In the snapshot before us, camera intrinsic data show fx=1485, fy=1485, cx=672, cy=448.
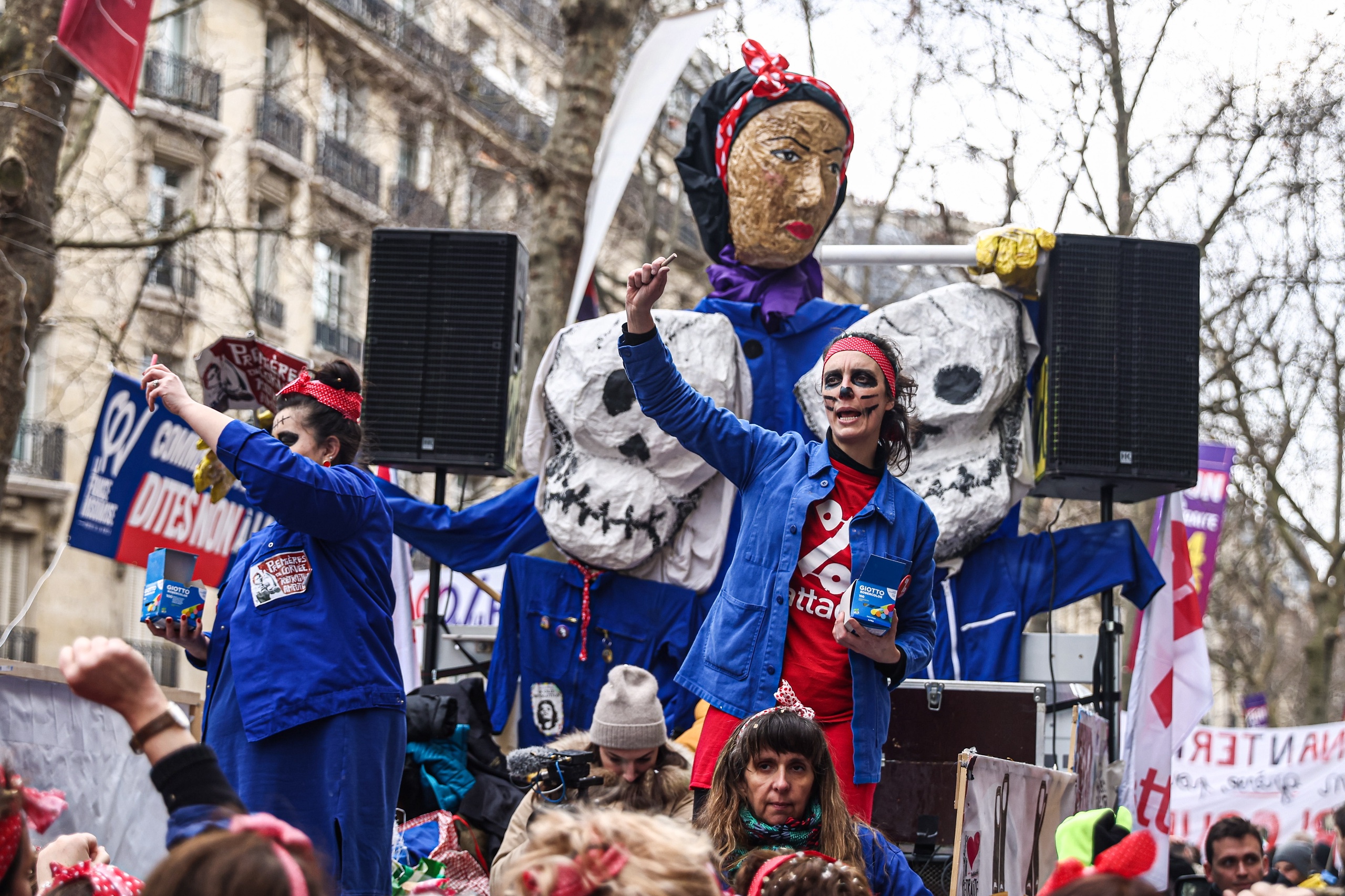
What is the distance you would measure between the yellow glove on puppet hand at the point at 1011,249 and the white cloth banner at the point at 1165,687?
4.68 feet

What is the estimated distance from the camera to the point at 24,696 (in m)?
4.10

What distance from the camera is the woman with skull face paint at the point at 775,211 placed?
6512 millimetres

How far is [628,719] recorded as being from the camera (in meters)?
4.72

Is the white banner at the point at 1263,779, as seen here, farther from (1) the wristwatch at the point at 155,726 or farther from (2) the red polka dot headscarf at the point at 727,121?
(1) the wristwatch at the point at 155,726

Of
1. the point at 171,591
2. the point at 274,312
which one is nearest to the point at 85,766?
the point at 171,591

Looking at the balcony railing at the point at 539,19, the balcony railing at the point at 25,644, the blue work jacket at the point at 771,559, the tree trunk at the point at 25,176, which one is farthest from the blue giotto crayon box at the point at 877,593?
the balcony railing at the point at 25,644

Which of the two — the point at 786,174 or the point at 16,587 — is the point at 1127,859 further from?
the point at 16,587

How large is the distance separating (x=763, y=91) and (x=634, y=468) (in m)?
1.76

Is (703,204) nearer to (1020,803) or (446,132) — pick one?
(1020,803)

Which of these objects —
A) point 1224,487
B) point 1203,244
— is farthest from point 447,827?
point 1203,244

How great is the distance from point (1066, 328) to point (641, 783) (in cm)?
304

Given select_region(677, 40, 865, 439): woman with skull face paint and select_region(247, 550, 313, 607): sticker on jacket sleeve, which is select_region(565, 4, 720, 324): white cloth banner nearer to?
select_region(677, 40, 865, 439): woman with skull face paint

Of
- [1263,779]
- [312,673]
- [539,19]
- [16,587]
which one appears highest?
[539,19]

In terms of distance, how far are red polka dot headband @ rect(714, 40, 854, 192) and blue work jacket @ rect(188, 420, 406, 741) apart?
3.52m
